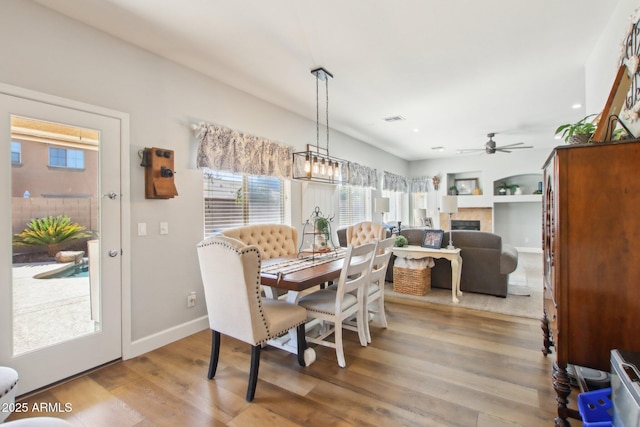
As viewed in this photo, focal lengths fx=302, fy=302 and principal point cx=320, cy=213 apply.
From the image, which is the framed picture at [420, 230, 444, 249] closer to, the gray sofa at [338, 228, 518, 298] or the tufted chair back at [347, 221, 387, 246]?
the gray sofa at [338, 228, 518, 298]

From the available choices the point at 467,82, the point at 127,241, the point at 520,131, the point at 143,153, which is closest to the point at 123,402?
the point at 127,241

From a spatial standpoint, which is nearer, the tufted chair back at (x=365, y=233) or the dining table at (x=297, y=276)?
the dining table at (x=297, y=276)

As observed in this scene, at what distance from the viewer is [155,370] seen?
7.98 ft

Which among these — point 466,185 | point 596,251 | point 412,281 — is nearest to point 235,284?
point 596,251

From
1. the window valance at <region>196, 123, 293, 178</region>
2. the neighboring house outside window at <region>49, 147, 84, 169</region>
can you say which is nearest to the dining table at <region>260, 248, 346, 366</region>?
the window valance at <region>196, 123, 293, 178</region>

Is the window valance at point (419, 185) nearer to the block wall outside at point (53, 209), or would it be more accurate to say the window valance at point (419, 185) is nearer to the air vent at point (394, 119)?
the air vent at point (394, 119)

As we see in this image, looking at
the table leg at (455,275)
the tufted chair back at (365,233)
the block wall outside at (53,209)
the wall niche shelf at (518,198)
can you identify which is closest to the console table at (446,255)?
the table leg at (455,275)

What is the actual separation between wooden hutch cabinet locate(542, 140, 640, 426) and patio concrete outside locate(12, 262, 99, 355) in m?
3.24

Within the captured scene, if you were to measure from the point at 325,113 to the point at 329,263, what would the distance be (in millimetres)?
2804

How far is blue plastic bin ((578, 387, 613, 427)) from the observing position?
1526 millimetres

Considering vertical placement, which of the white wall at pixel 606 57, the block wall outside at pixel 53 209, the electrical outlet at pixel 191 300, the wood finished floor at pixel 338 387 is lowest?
the wood finished floor at pixel 338 387

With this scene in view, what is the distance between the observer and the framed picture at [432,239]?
14.1 feet

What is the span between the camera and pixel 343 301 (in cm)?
257

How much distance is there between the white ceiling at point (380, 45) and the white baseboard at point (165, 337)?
2.66 m
